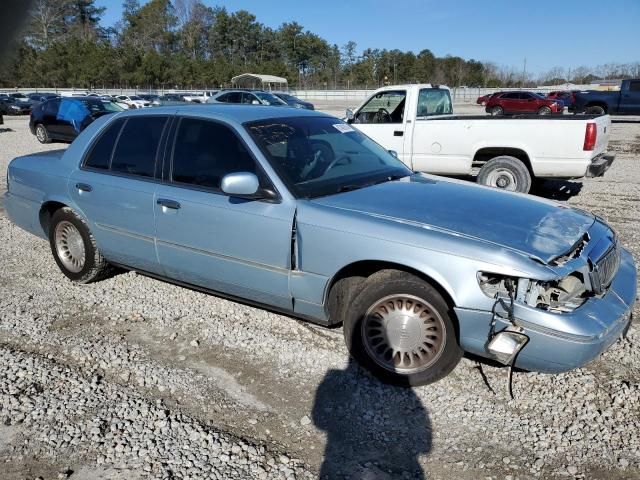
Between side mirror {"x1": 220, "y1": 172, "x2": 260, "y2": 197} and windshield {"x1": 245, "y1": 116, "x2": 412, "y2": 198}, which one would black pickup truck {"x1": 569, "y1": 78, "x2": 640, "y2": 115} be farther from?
side mirror {"x1": 220, "y1": 172, "x2": 260, "y2": 197}

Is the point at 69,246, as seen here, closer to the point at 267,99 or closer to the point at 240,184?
the point at 240,184

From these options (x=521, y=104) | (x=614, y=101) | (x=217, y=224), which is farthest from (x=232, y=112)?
(x=521, y=104)

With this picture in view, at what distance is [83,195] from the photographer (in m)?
4.75

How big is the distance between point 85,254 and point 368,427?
3.17 meters

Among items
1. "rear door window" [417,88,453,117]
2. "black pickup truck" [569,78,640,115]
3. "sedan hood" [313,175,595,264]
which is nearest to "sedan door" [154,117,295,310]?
"sedan hood" [313,175,595,264]

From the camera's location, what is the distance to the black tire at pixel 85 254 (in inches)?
193

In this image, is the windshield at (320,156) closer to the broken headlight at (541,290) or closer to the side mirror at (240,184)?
the side mirror at (240,184)

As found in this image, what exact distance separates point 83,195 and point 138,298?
991 mm

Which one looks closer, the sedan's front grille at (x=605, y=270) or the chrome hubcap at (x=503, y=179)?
the sedan's front grille at (x=605, y=270)

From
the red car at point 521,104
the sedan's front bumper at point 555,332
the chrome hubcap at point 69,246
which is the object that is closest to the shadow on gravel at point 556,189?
the sedan's front bumper at point 555,332

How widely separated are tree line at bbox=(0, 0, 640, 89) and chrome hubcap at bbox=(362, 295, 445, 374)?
70851 mm

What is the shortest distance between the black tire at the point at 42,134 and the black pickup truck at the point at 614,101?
76.6 ft

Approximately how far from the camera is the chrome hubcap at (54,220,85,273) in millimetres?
5031

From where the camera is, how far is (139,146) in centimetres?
452
